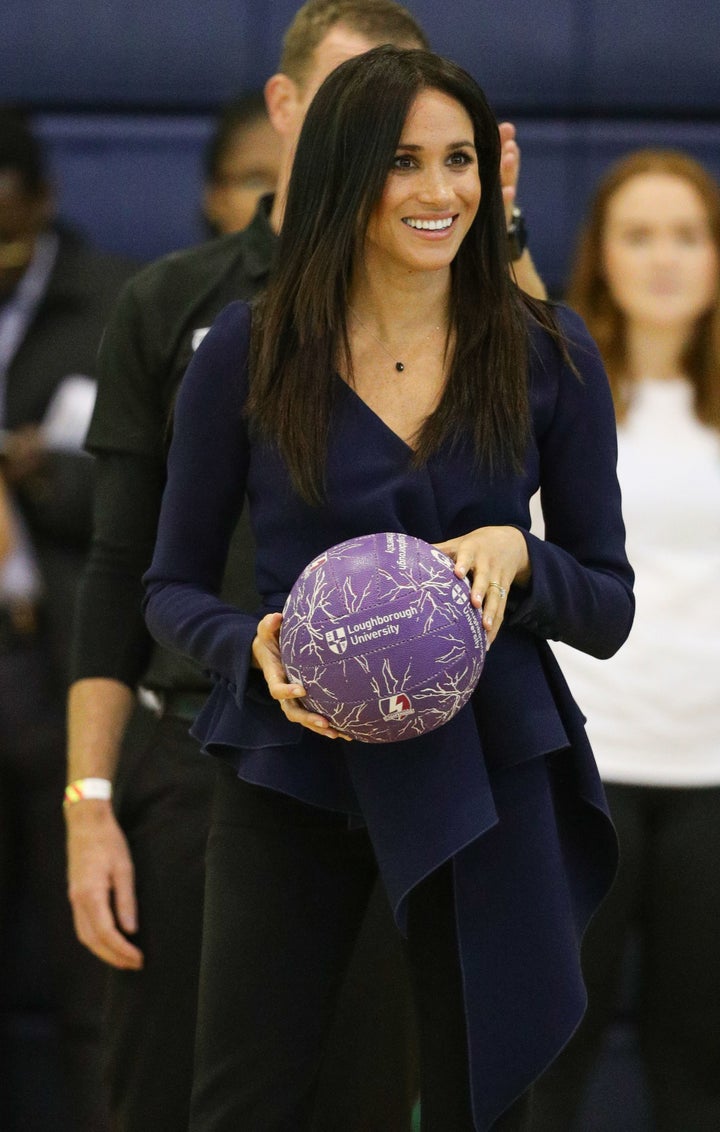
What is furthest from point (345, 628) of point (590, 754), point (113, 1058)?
point (113, 1058)

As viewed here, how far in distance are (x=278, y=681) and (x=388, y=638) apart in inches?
3.8

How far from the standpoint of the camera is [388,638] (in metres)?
1.32

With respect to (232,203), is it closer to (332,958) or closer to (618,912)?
(618,912)

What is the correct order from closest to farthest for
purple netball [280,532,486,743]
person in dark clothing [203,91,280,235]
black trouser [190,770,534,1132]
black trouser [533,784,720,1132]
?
purple netball [280,532,486,743] → black trouser [190,770,534,1132] → black trouser [533,784,720,1132] → person in dark clothing [203,91,280,235]

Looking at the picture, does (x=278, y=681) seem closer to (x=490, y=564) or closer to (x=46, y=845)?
(x=490, y=564)

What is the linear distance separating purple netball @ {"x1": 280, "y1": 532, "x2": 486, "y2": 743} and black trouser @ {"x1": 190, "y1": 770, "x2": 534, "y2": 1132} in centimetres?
18

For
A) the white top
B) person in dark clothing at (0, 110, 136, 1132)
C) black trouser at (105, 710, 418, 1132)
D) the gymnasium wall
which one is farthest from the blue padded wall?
black trouser at (105, 710, 418, 1132)

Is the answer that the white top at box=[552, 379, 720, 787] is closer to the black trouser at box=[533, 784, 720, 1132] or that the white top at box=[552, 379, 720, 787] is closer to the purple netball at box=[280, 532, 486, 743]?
the black trouser at box=[533, 784, 720, 1132]

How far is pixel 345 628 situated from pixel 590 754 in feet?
0.94

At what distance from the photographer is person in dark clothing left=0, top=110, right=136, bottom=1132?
8.43 ft

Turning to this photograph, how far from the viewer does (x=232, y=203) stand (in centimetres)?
288

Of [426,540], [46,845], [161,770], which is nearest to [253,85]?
[46,845]

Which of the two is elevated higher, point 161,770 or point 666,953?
point 161,770

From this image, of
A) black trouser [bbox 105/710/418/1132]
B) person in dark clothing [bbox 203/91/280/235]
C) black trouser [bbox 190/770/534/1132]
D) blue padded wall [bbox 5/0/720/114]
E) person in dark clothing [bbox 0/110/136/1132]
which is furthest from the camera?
blue padded wall [bbox 5/0/720/114]
